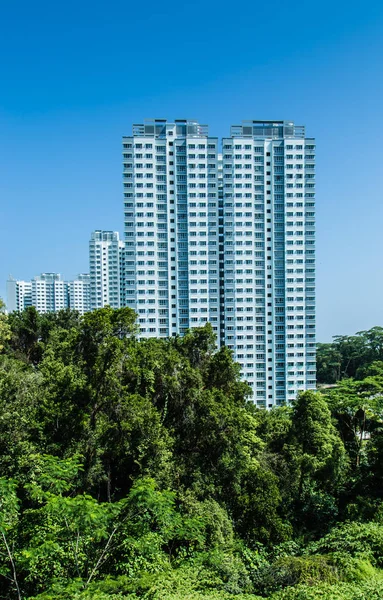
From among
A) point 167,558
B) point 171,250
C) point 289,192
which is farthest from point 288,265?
point 167,558

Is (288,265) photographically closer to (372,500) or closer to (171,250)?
(171,250)

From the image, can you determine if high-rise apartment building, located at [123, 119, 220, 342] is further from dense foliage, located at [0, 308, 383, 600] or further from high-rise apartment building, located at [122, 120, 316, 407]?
dense foliage, located at [0, 308, 383, 600]

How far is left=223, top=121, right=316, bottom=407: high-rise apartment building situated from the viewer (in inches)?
1954

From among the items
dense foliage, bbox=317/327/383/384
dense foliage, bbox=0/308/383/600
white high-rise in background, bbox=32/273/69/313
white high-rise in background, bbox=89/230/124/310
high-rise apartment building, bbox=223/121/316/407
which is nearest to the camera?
dense foliage, bbox=0/308/383/600

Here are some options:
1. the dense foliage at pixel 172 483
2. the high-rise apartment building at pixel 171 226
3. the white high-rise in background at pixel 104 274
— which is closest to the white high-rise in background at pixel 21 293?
the white high-rise in background at pixel 104 274

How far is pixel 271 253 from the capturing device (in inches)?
1997

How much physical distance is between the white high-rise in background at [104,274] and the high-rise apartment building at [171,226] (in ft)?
157

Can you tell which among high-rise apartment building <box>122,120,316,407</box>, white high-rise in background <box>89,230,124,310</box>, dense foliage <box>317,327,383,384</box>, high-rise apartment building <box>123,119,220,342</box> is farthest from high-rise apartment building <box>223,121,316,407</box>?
white high-rise in background <box>89,230,124,310</box>

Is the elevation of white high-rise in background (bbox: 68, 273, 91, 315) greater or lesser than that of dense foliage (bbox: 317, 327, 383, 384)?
greater

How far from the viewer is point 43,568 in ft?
26.1

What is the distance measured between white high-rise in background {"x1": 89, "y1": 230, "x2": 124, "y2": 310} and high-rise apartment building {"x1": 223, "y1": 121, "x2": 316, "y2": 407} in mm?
50467

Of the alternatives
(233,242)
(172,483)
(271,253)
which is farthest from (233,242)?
(172,483)

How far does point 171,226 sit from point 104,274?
5035 cm

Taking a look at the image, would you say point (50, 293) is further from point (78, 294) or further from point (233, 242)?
point (233, 242)
